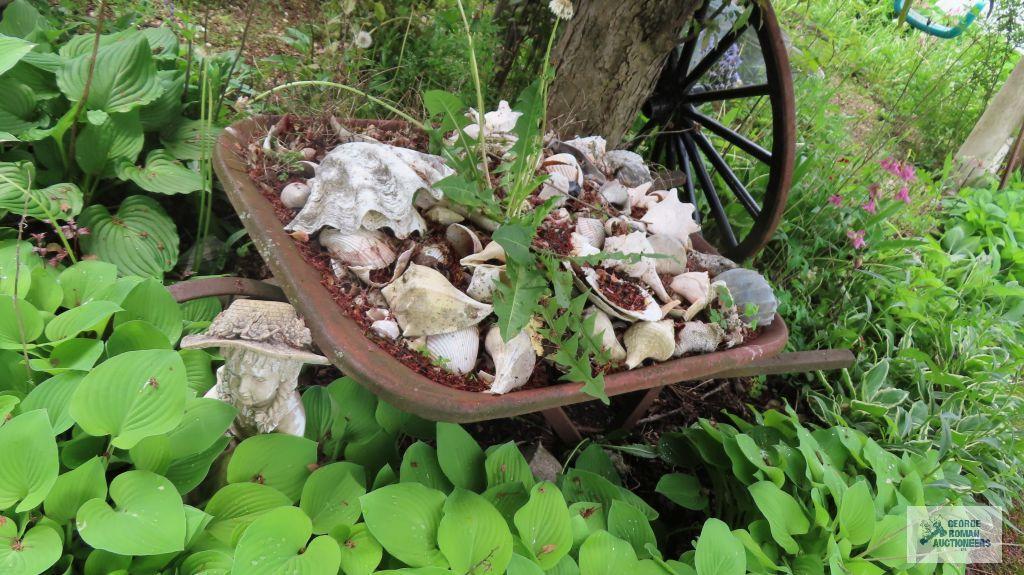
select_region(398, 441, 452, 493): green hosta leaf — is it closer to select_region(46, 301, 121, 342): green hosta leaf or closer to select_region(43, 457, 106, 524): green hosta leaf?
select_region(43, 457, 106, 524): green hosta leaf

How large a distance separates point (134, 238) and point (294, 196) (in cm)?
60

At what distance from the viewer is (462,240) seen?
106 centimetres

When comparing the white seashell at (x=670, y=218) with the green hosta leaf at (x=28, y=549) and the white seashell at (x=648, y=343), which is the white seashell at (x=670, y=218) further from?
the green hosta leaf at (x=28, y=549)

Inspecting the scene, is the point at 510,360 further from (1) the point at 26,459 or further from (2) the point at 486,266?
(1) the point at 26,459

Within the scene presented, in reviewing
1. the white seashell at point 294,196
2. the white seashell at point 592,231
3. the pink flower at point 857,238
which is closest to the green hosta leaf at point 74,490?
the white seashell at point 294,196

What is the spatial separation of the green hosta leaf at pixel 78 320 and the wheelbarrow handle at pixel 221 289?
0.11m

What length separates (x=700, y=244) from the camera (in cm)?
146

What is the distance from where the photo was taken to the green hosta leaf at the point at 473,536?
A: 862mm

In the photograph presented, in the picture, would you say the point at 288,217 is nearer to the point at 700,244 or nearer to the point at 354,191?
the point at 354,191

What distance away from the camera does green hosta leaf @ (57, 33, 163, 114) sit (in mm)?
1391

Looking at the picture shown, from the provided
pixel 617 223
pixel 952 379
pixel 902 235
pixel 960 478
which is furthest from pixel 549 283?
pixel 902 235

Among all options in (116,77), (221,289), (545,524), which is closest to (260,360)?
(221,289)

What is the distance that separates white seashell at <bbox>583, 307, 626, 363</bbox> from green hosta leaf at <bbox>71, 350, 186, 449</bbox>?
65cm

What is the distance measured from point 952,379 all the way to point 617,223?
143cm
